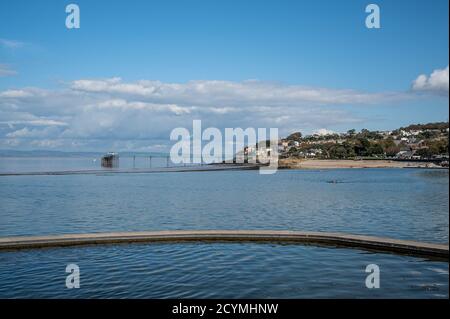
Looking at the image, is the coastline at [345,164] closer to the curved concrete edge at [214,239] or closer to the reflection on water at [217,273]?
the curved concrete edge at [214,239]

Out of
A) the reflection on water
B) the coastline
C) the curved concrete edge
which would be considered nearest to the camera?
the reflection on water

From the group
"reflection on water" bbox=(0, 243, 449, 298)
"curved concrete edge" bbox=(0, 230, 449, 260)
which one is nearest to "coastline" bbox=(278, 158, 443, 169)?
"curved concrete edge" bbox=(0, 230, 449, 260)

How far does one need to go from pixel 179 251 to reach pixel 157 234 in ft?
6.68

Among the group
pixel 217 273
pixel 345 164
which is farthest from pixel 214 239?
pixel 345 164

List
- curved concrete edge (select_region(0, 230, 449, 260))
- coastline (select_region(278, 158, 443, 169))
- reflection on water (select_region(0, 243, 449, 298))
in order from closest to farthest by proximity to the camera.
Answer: reflection on water (select_region(0, 243, 449, 298)) → curved concrete edge (select_region(0, 230, 449, 260)) → coastline (select_region(278, 158, 443, 169))

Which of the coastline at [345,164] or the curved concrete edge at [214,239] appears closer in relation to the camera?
the curved concrete edge at [214,239]

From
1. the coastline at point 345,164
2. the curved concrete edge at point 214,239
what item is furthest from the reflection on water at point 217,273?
the coastline at point 345,164

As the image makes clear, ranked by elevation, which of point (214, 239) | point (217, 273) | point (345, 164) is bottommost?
point (345, 164)

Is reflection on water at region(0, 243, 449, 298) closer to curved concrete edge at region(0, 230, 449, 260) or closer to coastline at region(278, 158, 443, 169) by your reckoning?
curved concrete edge at region(0, 230, 449, 260)

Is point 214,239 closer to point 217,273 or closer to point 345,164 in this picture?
point 217,273

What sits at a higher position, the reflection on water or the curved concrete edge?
the curved concrete edge

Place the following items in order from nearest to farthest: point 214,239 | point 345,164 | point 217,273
Answer: point 217,273
point 214,239
point 345,164

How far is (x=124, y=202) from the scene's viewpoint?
40.6 meters
